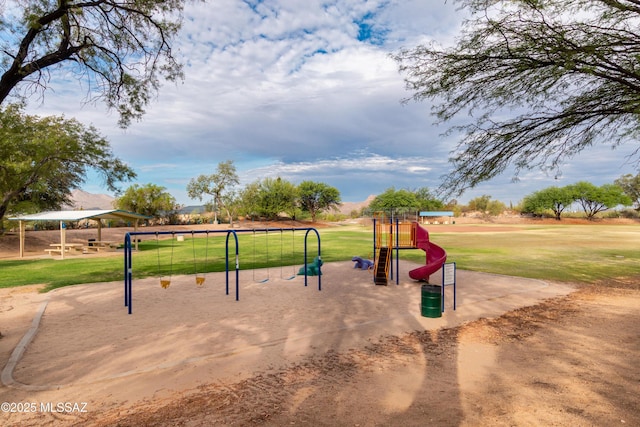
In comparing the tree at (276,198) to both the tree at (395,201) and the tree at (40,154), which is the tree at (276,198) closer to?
the tree at (395,201)

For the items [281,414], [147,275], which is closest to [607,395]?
[281,414]

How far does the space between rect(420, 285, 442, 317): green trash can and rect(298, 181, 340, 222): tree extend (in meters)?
63.3

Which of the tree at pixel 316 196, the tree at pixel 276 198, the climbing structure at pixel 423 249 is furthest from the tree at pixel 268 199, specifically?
the climbing structure at pixel 423 249

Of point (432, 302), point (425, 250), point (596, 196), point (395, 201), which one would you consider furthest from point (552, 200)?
point (432, 302)

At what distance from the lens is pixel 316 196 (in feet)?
238

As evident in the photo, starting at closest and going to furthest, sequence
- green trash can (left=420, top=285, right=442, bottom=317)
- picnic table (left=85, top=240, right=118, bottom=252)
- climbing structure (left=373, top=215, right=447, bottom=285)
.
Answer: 1. green trash can (left=420, top=285, right=442, bottom=317)
2. climbing structure (left=373, top=215, right=447, bottom=285)
3. picnic table (left=85, top=240, right=118, bottom=252)

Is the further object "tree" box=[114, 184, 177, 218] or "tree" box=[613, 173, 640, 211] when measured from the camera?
"tree" box=[613, 173, 640, 211]

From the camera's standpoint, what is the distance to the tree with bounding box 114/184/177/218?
44.2 meters

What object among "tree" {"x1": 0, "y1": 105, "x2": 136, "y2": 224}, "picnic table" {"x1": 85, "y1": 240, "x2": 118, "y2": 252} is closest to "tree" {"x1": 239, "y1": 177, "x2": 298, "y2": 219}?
"picnic table" {"x1": 85, "y1": 240, "x2": 118, "y2": 252}

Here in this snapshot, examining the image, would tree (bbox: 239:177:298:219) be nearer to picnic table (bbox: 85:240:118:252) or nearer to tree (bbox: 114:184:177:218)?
tree (bbox: 114:184:177:218)

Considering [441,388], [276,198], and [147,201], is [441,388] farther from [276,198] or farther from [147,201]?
[276,198]

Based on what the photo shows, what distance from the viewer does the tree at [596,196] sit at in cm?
7106

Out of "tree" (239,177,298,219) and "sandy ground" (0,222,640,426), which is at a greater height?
"tree" (239,177,298,219)

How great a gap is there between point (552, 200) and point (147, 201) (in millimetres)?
79804
